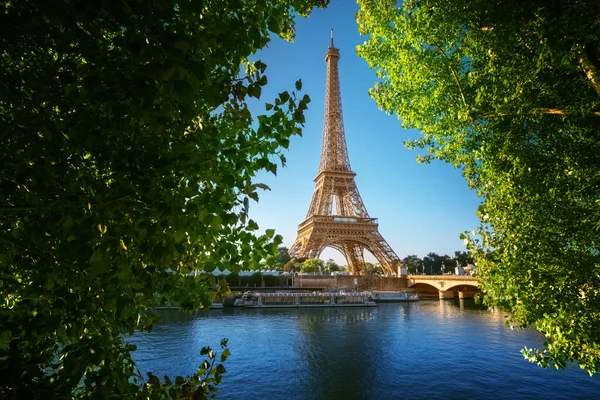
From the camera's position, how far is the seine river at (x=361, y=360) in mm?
15180

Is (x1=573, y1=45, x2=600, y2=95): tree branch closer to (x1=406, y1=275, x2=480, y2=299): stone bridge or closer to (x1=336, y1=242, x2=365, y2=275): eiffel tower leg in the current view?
(x1=406, y1=275, x2=480, y2=299): stone bridge

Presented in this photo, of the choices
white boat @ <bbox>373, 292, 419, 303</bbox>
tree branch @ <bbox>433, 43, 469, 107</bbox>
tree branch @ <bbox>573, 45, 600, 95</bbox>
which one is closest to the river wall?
white boat @ <bbox>373, 292, 419, 303</bbox>

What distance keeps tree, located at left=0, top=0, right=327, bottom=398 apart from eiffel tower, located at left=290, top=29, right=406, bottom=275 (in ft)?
179

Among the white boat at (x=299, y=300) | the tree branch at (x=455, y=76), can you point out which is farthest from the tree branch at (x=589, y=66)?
the white boat at (x=299, y=300)

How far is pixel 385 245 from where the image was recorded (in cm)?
6231

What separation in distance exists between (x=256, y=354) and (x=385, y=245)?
45883 mm

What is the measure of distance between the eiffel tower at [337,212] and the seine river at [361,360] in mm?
27403

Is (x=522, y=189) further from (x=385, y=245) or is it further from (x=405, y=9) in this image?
(x=385, y=245)

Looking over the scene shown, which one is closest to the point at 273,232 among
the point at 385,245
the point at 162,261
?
the point at 162,261

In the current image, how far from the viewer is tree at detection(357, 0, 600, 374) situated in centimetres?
582

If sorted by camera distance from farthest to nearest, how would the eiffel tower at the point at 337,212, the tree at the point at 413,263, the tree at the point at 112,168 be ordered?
the tree at the point at 413,263
the eiffel tower at the point at 337,212
the tree at the point at 112,168

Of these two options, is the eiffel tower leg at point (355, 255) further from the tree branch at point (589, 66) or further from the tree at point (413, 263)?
the tree branch at point (589, 66)

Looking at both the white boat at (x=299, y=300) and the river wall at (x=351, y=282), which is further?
the river wall at (x=351, y=282)

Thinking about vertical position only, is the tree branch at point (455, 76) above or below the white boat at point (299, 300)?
above
